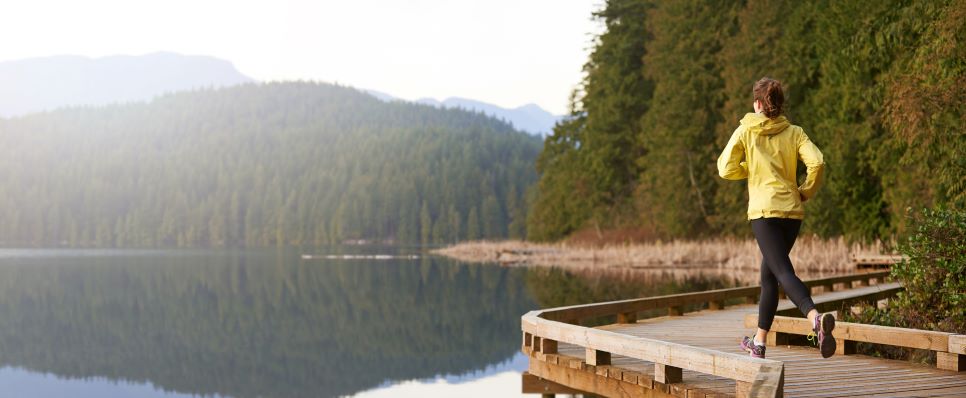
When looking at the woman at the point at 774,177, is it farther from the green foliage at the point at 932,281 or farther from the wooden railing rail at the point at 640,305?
the wooden railing rail at the point at 640,305

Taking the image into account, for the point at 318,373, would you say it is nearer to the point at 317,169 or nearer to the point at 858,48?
the point at 858,48

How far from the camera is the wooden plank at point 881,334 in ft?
26.7

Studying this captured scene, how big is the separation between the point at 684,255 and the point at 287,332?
58.7 feet

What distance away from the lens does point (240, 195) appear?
168250 mm

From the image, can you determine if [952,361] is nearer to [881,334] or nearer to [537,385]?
[881,334]

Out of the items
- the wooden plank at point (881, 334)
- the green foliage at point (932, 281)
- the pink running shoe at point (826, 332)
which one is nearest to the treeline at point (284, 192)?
the green foliage at point (932, 281)

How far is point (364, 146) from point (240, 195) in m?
23.7

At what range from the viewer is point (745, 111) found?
3653 centimetres

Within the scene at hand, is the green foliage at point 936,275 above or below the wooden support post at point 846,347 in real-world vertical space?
above

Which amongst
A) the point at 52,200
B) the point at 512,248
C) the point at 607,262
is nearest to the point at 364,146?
the point at 52,200

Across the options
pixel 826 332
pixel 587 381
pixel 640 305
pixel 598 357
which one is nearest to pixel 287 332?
pixel 640 305

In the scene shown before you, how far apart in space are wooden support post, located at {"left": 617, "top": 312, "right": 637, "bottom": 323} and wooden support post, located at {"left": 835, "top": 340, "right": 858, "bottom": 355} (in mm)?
3576

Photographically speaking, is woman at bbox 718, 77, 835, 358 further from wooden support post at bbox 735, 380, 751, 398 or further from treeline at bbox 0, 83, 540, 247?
treeline at bbox 0, 83, 540, 247

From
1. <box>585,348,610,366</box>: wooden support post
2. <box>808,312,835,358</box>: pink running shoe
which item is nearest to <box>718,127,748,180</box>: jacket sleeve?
<box>808,312,835,358</box>: pink running shoe
